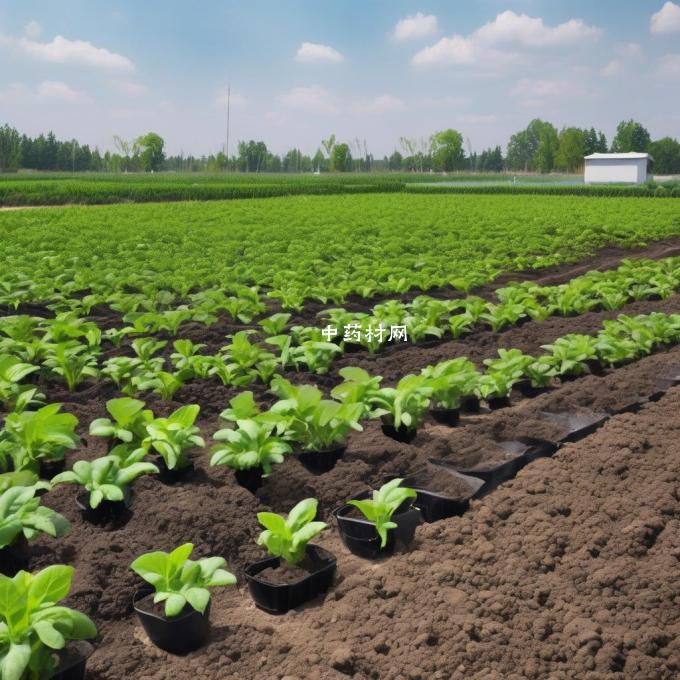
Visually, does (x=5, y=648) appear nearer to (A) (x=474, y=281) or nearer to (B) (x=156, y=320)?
(B) (x=156, y=320)

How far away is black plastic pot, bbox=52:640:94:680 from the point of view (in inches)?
105

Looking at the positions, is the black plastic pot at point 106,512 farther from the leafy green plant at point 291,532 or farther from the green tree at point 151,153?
the green tree at point 151,153

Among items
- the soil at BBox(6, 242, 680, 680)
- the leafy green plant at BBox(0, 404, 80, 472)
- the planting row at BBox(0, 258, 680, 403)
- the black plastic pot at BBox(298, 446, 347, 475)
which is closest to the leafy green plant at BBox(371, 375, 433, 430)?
the soil at BBox(6, 242, 680, 680)

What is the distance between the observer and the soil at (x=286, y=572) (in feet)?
10.8

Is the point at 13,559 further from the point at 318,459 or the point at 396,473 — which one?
the point at 396,473

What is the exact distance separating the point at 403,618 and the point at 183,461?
5.97ft

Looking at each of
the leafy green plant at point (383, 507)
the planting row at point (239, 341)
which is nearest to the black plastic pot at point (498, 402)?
the planting row at point (239, 341)

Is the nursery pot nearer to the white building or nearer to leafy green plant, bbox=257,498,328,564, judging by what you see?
leafy green plant, bbox=257,498,328,564

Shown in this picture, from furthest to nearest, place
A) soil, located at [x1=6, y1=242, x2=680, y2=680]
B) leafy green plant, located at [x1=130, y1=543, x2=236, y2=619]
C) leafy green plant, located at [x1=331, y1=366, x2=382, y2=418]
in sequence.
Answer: leafy green plant, located at [x1=331, y1=366, x2=382, y2=418] < leafy green plant, located at [x1=130, y1=543, x2=236, y2=619] < soil, located at [x1=6, y1=242, x2=680, y2=680]

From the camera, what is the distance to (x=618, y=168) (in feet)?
221

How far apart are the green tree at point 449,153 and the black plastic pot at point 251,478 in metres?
105

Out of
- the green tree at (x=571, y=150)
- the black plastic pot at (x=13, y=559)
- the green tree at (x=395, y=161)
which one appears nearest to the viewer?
the black plastic pot at (x=13, y=559)

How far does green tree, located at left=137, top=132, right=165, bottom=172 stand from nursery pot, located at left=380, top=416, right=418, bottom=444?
10385cm

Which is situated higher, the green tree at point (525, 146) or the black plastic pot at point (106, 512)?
the green tree at point (525, 146)
